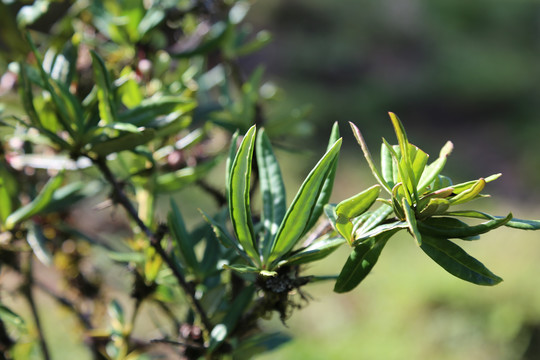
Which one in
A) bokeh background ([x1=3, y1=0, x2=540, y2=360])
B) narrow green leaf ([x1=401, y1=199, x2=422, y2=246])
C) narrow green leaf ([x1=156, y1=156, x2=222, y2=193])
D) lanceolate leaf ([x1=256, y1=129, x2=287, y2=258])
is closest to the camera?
narrow green leaf ([x1=401, y1=199, x2=422, y2=246])

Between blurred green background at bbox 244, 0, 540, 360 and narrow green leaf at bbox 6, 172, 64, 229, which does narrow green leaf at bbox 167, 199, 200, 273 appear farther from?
blurred green background at bbox 244, 0, 540, 360

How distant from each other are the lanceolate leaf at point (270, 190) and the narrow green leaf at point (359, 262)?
0.07m

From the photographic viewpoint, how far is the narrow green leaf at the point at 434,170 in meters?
0.34

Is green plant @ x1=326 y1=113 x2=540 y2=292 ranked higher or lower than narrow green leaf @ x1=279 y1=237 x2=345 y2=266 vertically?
higher

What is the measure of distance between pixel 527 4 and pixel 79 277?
6.09m

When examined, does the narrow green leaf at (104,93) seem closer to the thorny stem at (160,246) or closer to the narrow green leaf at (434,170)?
the thorny stem at (160,246)

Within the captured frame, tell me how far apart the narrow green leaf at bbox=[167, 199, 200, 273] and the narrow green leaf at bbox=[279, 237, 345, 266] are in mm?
114

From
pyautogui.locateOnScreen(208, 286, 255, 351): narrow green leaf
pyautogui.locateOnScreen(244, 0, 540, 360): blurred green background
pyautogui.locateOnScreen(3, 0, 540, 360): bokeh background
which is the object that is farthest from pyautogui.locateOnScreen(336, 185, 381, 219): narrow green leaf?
pyautogui.locateOnScreen(244, 0, 540, 360): blurred green background

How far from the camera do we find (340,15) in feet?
16.9

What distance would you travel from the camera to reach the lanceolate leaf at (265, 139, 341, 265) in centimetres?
33

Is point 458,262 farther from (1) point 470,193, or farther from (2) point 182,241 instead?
(2) point 182,241

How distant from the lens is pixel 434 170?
1.12ft

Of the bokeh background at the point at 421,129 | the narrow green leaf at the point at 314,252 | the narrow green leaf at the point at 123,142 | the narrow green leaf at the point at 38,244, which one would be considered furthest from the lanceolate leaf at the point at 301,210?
the bokeh background at the point at 421,129

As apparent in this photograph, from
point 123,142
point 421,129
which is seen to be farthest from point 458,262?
point 421,129
